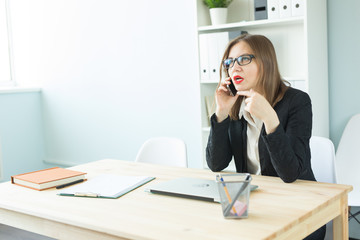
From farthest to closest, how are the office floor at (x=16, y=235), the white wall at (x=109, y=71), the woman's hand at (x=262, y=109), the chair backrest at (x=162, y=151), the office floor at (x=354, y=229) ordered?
the white wall at (x=109, y=71) < the office floor at (x=16, y=235) < the office floor at (x=354, y=229) < the chair backrest at (x=162, y=151) < the woman's hand at (x=262, y=109)

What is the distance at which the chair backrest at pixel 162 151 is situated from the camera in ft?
8.32

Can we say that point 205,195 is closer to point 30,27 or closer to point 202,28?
point 202,28

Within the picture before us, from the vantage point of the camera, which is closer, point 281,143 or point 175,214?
point 175,214

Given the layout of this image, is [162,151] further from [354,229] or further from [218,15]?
[354,229]

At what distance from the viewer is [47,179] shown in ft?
5.88

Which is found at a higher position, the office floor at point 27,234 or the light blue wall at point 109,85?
the light blue wall at point 109,85

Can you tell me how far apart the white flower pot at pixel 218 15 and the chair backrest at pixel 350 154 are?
102 centimetres

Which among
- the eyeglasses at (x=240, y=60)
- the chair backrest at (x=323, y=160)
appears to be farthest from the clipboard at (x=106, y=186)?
the chair backrest at (x=323, y=160)

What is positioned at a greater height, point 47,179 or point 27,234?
point 47,179

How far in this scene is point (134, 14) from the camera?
147 inches

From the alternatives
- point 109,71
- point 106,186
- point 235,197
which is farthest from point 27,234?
point 235,197

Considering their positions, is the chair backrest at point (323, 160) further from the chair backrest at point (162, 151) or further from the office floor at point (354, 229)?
the office floor at point (354, 229)

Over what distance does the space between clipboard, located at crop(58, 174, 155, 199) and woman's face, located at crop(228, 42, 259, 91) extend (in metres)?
0.52

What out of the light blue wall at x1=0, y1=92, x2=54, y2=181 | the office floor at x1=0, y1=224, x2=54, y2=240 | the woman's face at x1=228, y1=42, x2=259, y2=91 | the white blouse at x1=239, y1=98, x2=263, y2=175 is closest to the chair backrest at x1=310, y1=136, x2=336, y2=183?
the white blouse at x1=239, y1=98, x2=263, y2=175
